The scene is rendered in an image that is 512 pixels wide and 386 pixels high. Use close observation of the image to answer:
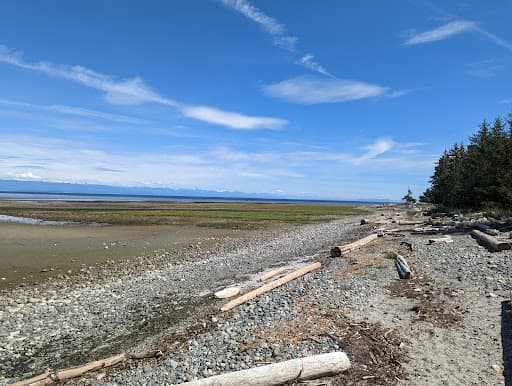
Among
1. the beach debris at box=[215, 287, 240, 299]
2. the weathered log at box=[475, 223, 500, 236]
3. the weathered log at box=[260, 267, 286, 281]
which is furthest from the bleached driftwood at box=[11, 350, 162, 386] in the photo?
the weathered log at box=[475, 223, 500, 236]

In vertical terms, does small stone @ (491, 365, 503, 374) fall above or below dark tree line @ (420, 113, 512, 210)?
below

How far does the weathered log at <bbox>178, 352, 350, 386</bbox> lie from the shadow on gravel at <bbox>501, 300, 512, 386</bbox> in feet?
10.1

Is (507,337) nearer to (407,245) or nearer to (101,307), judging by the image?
(407,245)

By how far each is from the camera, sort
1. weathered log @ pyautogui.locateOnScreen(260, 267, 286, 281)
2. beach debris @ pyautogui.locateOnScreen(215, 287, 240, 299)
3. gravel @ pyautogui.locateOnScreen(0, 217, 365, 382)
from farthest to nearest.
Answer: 1. weathered log @ pyautogui.locateOnScreen(260, 267, 286, 281)
2. beach debris @ pyautogui.locateOnScreen(215, 287, 240, 299)
3. gravel @ pyautogui.locateOnScreen(0, 217, 365, 382)

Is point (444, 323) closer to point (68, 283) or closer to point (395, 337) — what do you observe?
point (395, 337)

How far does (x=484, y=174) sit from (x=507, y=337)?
35.6 metres

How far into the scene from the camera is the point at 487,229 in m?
22.8

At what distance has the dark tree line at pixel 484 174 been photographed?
31.4 metres

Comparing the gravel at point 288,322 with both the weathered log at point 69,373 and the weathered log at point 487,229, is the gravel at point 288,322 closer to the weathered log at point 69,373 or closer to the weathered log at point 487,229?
the weathered log at point 69,373

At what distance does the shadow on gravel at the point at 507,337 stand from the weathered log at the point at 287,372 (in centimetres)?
307

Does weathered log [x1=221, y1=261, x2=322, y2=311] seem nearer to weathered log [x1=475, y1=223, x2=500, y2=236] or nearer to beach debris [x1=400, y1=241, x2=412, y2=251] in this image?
beach debris [x1=400, y1=241, x2=412, y2=251]

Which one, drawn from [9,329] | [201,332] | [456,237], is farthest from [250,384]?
[456,237]

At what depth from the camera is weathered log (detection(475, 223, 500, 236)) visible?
21.2m

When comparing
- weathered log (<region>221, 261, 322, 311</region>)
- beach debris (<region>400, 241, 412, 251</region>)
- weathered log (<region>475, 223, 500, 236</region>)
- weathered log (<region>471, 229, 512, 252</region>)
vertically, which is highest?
weathered log (<region>475, 223, 500, 236</region>)
